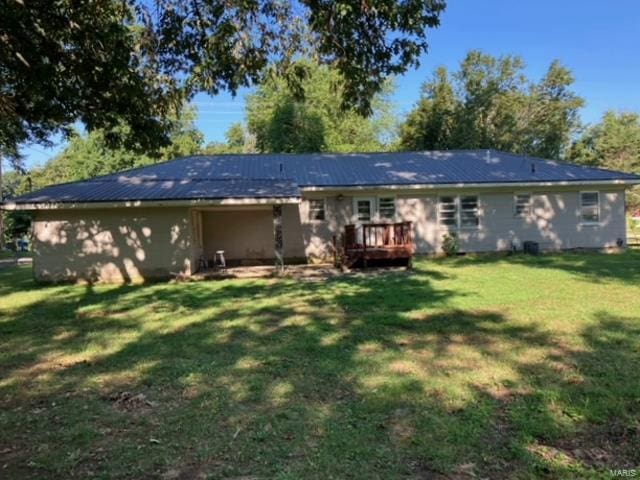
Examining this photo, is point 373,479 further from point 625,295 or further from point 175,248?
point 175,248

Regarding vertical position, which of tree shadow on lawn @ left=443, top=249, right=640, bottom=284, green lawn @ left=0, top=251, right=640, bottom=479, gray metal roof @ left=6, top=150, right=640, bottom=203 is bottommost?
green lawn @ left=0, top=251, right=640, bottom=479

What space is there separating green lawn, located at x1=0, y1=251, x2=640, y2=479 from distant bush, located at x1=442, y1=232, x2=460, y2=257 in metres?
8.14

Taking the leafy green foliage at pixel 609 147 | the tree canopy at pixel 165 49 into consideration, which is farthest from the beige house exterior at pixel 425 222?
the leafy green foliage at pixel 609 147

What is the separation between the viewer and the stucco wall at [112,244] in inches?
554

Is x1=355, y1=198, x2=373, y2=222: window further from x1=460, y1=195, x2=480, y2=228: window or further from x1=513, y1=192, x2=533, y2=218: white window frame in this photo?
x1=513, y1=192, x2=533, y2=218: white window frame

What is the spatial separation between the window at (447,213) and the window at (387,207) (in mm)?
1608

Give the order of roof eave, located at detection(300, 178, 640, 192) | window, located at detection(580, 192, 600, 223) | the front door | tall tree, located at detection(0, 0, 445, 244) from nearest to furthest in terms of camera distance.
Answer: tall tree, located at detection(0, 0, 445, 244) < roof eave, located at detection(300, 178, 640, 192) < the front door < window, located at detection(580, 192, 600, 223)

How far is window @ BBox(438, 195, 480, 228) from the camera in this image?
17.7 metres

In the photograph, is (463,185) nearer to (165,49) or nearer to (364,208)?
(364,208)

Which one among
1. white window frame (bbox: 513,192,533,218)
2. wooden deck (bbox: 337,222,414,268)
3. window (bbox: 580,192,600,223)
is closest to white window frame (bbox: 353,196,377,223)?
wooden deck (bbox: 337,222,414,268)

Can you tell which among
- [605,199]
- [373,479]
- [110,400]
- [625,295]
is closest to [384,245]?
[625,295]

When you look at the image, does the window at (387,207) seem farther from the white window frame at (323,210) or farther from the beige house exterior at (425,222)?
the white window frame at (323,210)

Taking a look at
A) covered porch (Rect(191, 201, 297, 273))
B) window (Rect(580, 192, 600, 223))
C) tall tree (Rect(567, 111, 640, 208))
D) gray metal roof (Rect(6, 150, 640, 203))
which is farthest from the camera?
tall tree (Rect(567, 111, 640, 208))

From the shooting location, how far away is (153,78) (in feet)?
31.7
